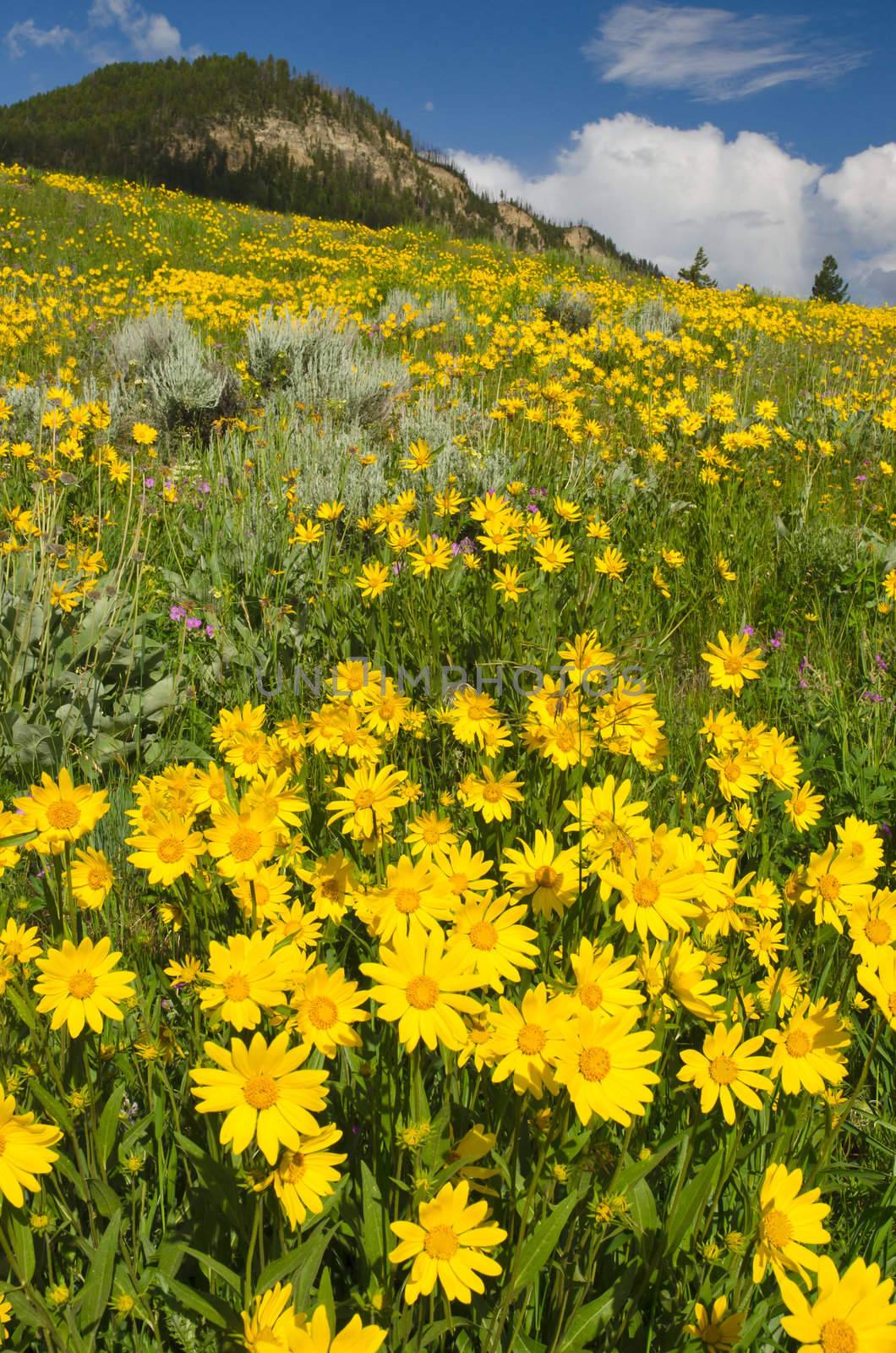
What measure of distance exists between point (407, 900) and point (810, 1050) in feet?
2.03

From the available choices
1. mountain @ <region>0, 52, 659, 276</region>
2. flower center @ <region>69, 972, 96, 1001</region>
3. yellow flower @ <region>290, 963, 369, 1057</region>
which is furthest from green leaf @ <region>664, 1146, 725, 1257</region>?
mountain @ <region>0, 52, 659, 276</region>

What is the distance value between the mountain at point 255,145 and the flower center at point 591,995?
28.4 metres

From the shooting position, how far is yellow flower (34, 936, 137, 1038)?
1047 millimetres

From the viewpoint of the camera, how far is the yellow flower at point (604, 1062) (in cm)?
88

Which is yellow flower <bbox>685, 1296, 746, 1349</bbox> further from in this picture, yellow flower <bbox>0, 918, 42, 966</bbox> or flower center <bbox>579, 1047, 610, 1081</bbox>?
yellow flower <bbox>0, 918, 42, 966</bbox>

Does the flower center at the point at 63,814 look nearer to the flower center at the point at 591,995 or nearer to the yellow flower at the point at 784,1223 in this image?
the flower center at the point at 591,995

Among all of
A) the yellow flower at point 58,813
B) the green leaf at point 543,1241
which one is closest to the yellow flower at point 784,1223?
the green leaf at point 543,1241

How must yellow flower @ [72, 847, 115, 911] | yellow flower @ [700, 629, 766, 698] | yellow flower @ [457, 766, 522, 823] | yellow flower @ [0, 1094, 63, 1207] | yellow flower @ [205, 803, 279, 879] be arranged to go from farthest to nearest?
yellow flower @ [700, 629, 766, 698], yellow flower @ [457, 766, 522, 823], yellow flower @ [72, 847, 115, 911], yellow flower @ [205, 803, 279, 879], yellow flower @ [0, 1094, 63, 1207]

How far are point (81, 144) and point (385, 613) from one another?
1802 inches

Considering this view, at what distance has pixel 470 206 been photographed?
4006cm

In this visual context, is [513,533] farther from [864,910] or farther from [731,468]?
[731,468]

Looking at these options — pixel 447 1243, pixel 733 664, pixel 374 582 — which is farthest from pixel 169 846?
pixel 374 582

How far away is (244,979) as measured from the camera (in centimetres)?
99

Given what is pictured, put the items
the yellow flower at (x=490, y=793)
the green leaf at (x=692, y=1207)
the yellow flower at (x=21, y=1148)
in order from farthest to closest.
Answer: the yellow flower at (x=490, y=793), the green leaf at (x=692, y=1207), the yellow flower at (x=21, y=1148)
